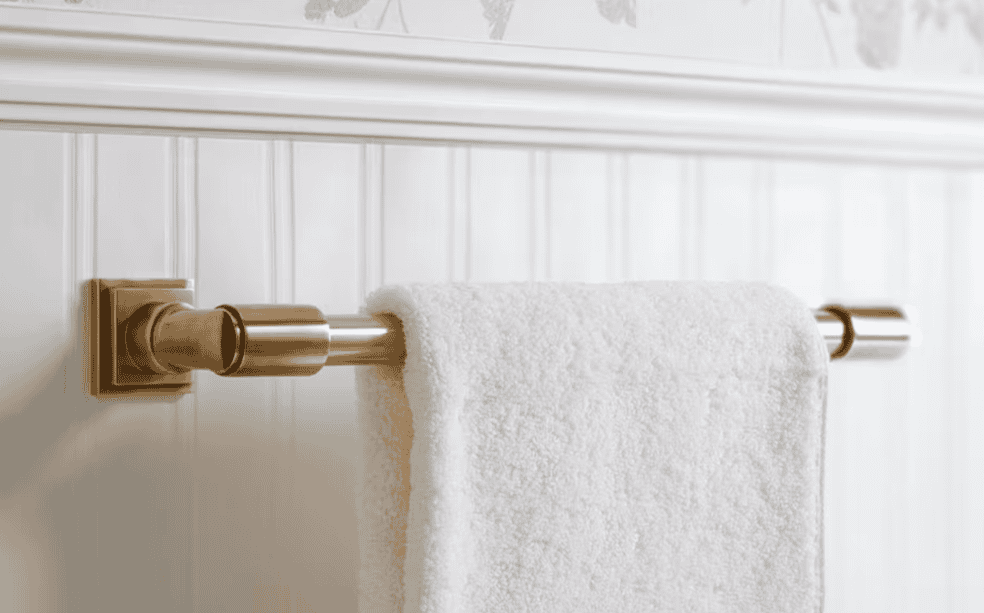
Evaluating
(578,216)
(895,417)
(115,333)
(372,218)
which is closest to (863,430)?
(895,417)

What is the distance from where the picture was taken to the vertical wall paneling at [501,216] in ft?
1.96

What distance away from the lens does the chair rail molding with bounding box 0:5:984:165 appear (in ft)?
1.63

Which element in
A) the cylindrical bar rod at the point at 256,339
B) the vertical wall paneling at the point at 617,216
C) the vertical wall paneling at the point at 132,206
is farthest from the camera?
the vertical wall paneling at the point at 617,216

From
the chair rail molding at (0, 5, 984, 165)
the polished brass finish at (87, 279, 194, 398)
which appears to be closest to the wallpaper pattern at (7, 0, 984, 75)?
the chair rail molding at (0, 5, 984, 165)

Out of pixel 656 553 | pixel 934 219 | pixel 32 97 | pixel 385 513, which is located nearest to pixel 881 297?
pixel 934 219

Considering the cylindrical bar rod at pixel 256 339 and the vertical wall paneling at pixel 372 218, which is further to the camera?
the vertical wall paneling at pixel 372 218

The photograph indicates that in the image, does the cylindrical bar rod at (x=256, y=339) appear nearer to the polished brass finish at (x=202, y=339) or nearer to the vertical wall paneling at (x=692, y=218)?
the polished brass finish at (x=202, y=339)

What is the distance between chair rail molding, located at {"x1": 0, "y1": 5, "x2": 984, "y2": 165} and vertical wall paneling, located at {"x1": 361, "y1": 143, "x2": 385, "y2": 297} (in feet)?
0.05

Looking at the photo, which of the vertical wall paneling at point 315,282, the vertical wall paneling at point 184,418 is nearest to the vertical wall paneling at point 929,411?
the vertical wall paneling at point 315,282

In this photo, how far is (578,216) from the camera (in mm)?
621

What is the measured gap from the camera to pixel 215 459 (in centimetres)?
54

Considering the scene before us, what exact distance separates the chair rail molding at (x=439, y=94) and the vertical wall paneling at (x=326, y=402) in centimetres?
2

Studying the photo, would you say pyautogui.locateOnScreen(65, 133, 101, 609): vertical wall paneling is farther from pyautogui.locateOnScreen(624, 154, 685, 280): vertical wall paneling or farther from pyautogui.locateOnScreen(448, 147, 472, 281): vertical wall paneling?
pyautogui.locateOnScreen(624, 154, 685, 280): vertical wall paneling

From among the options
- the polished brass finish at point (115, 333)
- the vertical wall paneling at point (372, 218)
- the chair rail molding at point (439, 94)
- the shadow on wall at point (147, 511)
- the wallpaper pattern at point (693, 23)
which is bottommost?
the shadow on wall at point (147, 511)
